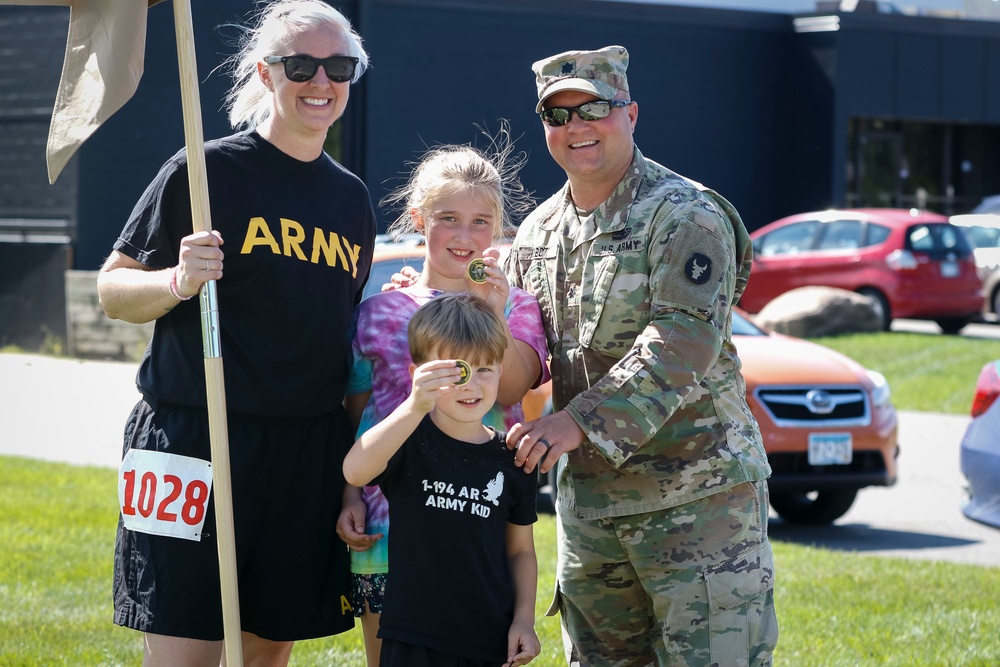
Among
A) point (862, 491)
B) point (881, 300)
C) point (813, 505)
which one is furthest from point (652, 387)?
point (881, 300)

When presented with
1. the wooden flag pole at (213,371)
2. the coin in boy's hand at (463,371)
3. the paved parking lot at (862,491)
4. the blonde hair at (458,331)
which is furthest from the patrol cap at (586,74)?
the paved parking lot at (862,491)

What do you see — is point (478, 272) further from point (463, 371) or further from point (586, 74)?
point (586, 74)

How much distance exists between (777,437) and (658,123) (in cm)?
1642

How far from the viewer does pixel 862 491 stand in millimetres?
9672

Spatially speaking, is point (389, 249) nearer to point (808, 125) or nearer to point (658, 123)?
point (658, 123)

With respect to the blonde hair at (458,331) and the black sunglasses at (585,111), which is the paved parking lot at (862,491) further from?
the blonde hair at (458,331)

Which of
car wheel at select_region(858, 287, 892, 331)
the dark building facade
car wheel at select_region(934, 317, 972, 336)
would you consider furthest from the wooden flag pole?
car wheel at select_region(934, 317, 972, 336)

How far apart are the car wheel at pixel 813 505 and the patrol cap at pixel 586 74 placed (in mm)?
5298

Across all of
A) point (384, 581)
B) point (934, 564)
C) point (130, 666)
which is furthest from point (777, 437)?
point (384, 581)

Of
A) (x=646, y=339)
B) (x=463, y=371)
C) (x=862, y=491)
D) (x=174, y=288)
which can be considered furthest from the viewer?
(x=862, y=491)

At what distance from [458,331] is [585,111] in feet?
2.34

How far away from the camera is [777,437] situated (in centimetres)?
759

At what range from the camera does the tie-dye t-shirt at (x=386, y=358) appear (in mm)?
3295

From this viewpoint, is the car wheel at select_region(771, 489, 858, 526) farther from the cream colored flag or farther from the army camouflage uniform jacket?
the cream colored flag
